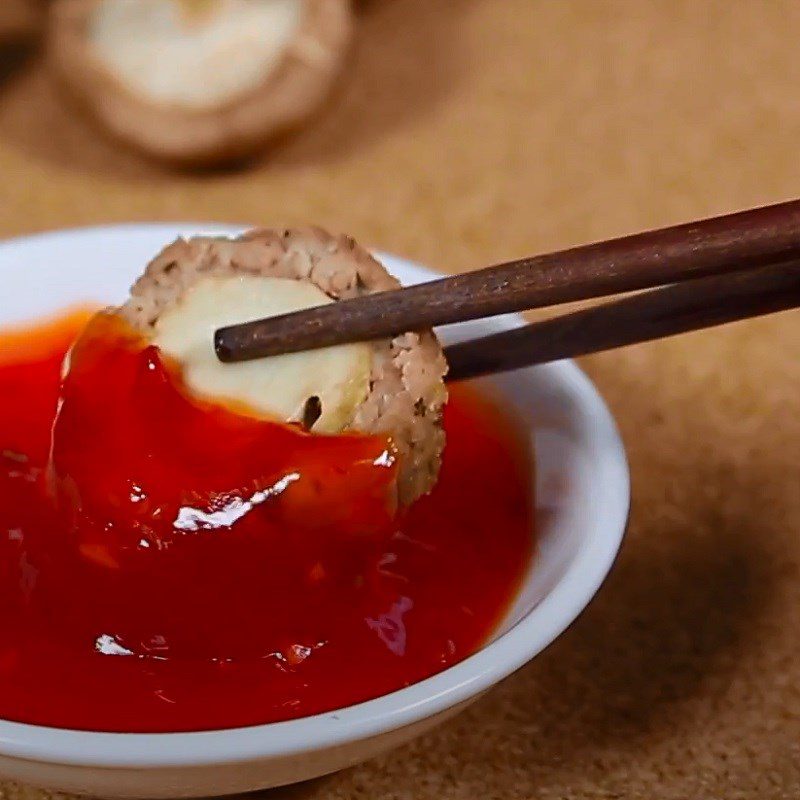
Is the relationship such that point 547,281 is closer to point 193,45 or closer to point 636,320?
point 636,320

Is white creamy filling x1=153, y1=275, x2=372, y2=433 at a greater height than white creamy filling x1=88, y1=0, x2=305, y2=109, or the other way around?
white creamy filling x1=88, y1=0, x2=305, y2=109

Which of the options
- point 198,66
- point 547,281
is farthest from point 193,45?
point 547,281

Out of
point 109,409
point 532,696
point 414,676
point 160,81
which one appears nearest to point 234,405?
point 109,409

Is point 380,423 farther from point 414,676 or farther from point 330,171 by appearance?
point 330,171

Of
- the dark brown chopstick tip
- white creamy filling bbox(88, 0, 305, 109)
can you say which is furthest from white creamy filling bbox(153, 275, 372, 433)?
white creamy filling bbox(88, 0, 305, 109)

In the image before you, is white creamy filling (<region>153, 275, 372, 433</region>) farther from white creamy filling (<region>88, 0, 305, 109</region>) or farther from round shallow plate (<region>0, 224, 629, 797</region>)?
white creamy filling (<region>88, 0, 305, 109</region>)
